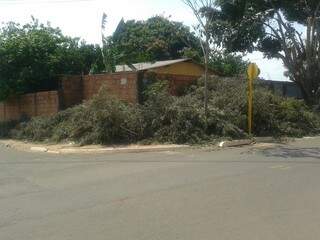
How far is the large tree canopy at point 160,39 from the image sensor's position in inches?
1571

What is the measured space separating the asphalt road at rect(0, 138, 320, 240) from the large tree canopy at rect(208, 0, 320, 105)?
15.4m

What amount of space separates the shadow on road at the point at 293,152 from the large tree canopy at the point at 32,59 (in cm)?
1361

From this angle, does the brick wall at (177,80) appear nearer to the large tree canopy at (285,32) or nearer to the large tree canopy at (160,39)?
the large tree canopy at (285,32)

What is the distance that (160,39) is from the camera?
46219mm

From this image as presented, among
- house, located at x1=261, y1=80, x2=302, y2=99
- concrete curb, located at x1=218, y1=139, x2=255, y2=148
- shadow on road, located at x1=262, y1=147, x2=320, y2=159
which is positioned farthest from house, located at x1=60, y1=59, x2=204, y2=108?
house, located at x1=261, y1=80, x2=302, y2=99

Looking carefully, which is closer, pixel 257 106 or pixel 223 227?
pixel 223 227

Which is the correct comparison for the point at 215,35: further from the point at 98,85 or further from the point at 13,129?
the point at 13,129

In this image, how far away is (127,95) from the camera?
21.4 meters

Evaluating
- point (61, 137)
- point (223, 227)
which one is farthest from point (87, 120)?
point (223, 227)

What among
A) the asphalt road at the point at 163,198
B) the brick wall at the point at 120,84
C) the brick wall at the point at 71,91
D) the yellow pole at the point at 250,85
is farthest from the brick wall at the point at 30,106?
the asphalt road at the point at 163,198

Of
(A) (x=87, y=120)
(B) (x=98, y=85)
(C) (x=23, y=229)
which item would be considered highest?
(B) (x=98, y=85)

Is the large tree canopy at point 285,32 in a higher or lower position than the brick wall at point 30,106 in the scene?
higher

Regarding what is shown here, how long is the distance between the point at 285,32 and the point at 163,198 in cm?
2264

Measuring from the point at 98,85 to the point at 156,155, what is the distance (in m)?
8.33
